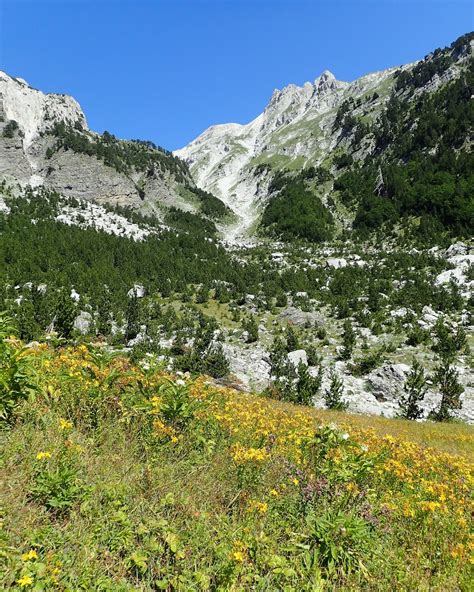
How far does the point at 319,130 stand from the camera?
111m

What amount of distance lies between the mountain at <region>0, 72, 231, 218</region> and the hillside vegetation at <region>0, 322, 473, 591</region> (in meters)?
76.0

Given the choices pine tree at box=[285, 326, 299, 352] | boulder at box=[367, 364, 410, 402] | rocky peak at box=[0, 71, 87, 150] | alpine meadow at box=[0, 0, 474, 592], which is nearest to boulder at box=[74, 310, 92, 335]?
alpine meadow at box=[0, 0, 474, 592]

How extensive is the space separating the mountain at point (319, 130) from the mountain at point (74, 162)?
737 inches

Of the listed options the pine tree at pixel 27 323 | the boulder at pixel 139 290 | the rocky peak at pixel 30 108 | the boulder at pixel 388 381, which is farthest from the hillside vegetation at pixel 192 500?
the rocky peak at pixel 30 108

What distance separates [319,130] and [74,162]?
2843 inches

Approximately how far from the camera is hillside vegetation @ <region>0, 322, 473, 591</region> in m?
2.94

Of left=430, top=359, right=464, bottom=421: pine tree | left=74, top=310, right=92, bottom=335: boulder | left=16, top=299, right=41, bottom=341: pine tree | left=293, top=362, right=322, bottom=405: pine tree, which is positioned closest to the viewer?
left=430, top=359, right=464, bottom=421: pine tree

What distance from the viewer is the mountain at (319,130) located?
76.9m

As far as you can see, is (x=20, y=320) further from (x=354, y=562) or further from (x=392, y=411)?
(x=354, y=562)

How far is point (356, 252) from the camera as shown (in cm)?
4662

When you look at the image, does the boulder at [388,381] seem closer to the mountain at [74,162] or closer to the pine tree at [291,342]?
the pine tree at [291,342]

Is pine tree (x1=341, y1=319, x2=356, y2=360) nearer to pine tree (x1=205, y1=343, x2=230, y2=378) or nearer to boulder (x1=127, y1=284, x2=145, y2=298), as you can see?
pine tree (x1=205, y1=343, x2=230, y2=378)

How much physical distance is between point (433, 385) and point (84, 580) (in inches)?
728

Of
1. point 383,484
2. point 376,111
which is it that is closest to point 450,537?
point 383,484
